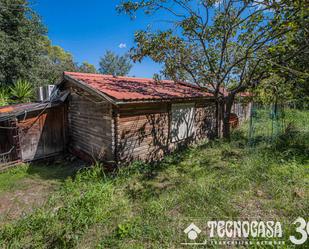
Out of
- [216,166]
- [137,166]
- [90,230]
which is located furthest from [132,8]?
[90,230]

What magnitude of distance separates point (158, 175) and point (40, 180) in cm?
355

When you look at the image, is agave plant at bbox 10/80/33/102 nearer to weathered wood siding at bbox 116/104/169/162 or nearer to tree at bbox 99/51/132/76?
weathered wood siding at bbox 116/104/169/162

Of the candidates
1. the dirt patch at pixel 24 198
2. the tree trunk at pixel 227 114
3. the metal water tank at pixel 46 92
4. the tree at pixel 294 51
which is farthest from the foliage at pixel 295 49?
the metal water tank at pixel 46 92

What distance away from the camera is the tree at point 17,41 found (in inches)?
A: 512

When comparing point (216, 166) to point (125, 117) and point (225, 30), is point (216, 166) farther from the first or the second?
point (225, 30)

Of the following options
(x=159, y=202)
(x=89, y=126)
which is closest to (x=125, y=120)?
(x=89, y=126)

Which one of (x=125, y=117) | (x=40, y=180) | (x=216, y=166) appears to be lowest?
(x=40, y=180)

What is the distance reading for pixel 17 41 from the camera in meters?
13.8

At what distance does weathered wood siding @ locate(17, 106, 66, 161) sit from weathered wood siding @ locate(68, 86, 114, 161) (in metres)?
0.41

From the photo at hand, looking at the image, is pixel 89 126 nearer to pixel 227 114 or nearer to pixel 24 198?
pixel 24 198

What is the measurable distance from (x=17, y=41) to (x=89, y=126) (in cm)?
1211

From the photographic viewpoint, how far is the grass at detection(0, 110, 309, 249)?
10.4 feet

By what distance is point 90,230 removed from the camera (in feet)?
10.9

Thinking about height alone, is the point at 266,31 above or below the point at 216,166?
above
